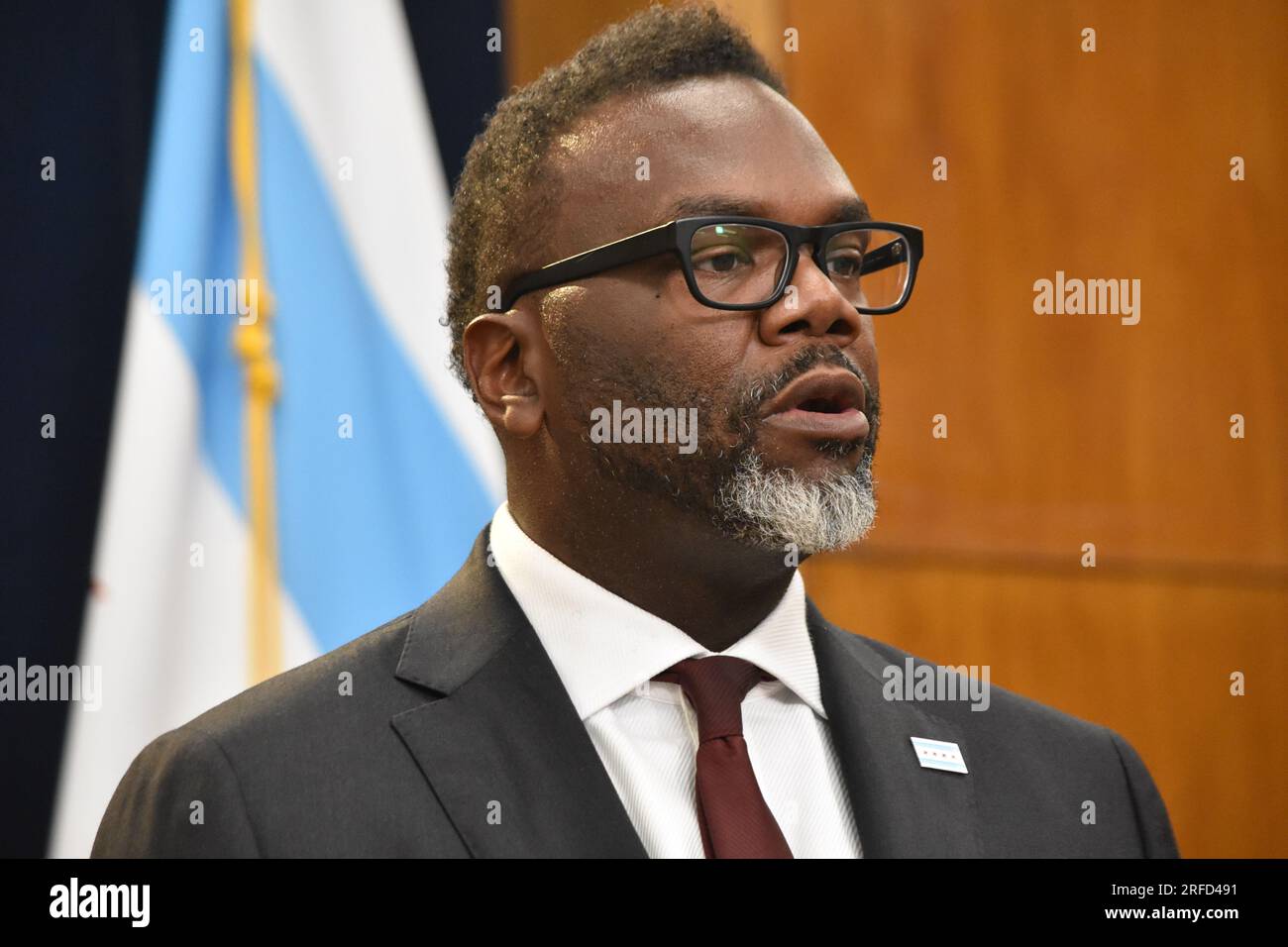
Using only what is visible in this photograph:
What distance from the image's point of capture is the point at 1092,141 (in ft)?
11.7

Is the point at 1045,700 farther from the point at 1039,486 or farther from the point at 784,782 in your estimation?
the point at 784,782

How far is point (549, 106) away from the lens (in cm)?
197

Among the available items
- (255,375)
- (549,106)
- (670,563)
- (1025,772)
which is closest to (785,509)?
(670,563)

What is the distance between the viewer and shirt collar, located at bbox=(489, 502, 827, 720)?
171 centimetres

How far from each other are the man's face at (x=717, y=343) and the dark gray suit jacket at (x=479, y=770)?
25 centimetres

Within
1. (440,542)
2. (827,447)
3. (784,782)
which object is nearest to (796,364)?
(827,447)

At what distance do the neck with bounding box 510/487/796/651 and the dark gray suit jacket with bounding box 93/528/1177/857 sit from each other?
0.37 feet

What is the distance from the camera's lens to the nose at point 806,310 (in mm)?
1710

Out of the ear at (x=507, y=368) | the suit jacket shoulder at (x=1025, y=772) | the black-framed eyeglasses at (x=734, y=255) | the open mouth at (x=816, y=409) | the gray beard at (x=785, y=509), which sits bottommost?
the suit jacket shoulder at (x=1025, y=772)

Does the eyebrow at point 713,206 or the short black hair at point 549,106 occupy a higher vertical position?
the short black hair at point 549,106

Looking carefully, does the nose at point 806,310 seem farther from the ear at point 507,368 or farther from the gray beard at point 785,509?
the ear at point 507,368

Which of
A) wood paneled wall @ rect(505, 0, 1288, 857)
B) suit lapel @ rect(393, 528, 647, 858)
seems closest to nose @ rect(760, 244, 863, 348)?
suit lapel @ rect(393, 528, 647, 858)

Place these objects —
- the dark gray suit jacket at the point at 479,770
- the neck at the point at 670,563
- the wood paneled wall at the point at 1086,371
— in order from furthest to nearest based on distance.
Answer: the wood paneled wall at the point at 1086,371 → the neck at the point at 670,563 → the dark gray suit jacket at the point at 479,770

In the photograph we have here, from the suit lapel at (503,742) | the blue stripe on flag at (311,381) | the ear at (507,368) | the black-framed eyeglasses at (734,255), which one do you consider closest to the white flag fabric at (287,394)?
the blue stripe on flag at (311,381)
